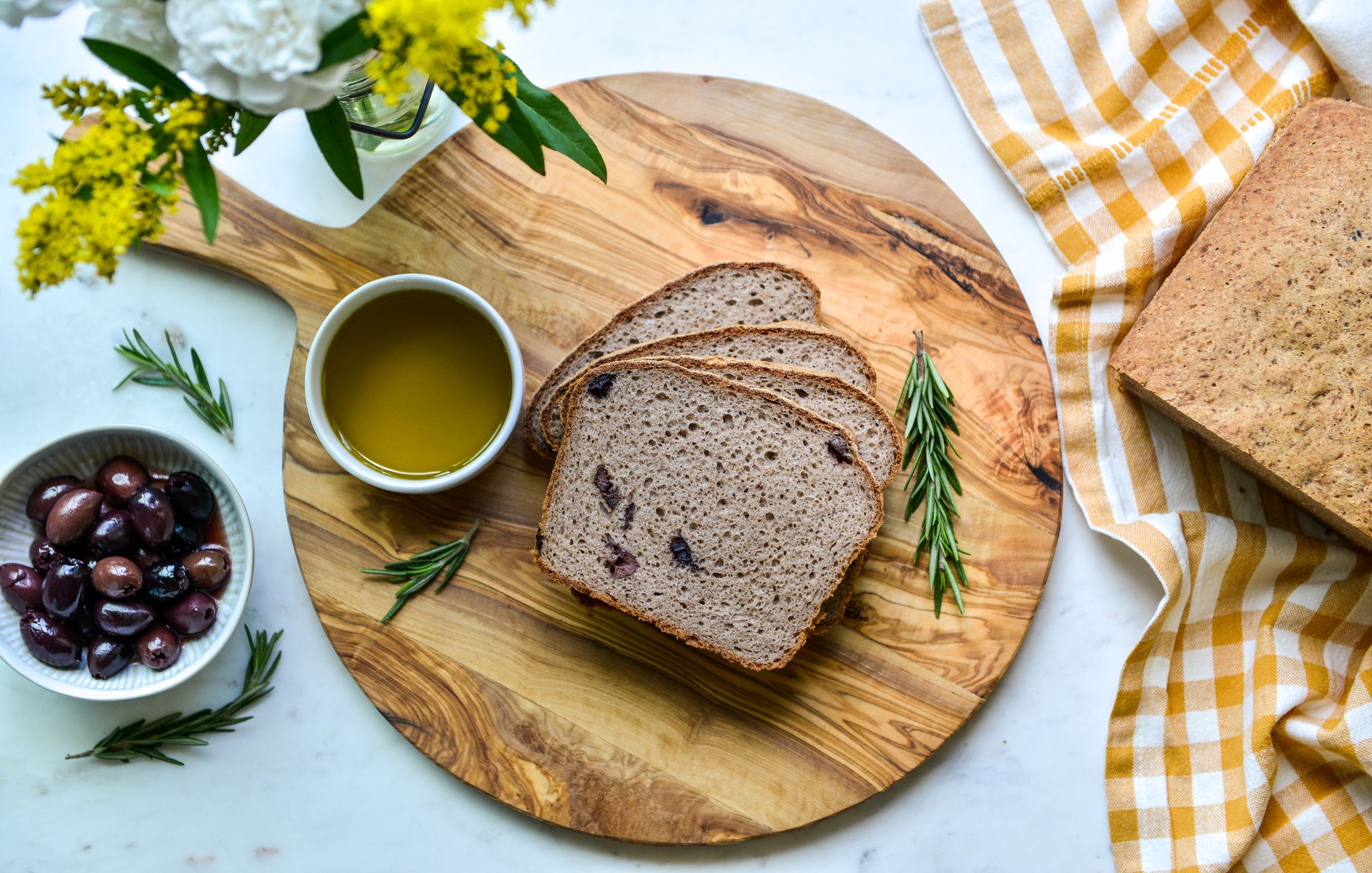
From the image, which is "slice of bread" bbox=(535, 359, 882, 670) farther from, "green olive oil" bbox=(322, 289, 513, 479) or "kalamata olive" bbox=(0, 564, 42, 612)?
"kalamata olive" bbox=(0, 564, 42, 612)

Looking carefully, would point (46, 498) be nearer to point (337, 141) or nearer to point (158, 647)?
point (158, 647)

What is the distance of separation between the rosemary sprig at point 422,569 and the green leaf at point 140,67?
3.91 ft

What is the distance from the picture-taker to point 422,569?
2.40m

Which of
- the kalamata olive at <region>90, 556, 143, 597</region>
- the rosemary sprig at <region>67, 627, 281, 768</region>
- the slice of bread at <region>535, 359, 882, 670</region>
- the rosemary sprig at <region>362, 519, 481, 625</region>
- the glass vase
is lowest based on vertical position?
the rosemary sprig at <region>67, 627, 281, 768</region>

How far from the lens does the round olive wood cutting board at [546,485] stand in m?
2.41

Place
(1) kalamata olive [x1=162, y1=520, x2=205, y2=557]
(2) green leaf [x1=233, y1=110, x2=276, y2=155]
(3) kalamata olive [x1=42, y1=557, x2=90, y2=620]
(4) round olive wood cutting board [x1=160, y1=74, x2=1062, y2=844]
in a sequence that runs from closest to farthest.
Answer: (2) green leaf [x1=233, y1=110, x2=276, y2=155] → (3) kalamata olive [x1=42, y1=557, x2=90, y2=620] → (1) kalamata olive [x1=162, y1=520, x2=205, y2=557] → (4) round olive wood cutting board [x1=160, y1=74, x2=1062, y2=844]

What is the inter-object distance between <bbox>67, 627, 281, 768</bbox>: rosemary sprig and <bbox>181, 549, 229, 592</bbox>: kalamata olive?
0.24m

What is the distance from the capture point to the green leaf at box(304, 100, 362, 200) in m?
1.86

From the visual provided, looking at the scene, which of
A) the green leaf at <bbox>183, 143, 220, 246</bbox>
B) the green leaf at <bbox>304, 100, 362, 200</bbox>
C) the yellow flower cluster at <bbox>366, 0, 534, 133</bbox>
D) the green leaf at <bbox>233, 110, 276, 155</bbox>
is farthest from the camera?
the green leaf at <bbox>304, 100, 362, 200</bbox>

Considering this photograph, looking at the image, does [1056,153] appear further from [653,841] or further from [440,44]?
[653,841]

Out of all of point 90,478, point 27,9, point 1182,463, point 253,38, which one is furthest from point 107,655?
point 1182,463

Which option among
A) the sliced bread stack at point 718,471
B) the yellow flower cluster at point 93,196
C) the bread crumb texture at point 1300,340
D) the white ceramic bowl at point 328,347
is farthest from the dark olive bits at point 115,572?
the bread crumb texture at point 1300,340

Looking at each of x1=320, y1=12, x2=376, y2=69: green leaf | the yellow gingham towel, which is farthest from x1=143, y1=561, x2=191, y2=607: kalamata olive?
the yellow gingham towel

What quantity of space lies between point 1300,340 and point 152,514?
2783mm
